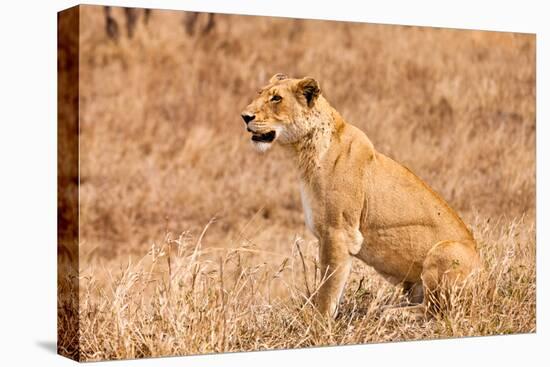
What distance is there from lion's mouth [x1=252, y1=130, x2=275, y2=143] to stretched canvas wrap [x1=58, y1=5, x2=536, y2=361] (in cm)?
3

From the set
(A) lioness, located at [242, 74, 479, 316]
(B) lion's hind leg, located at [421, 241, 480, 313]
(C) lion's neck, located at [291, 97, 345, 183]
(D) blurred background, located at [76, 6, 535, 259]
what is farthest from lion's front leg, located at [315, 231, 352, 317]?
(D) blurred background, located at [76, 6, 535, 259]

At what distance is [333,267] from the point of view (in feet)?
29.8

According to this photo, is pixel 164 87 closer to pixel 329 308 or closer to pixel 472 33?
pixel 472 33

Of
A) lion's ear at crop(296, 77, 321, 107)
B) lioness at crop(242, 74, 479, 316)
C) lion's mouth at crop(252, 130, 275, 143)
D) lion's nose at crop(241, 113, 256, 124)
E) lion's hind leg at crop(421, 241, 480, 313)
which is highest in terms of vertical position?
lion's ear at crop(296, 77, 321, 107)

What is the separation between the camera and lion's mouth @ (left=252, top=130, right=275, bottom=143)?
9031 millimetres

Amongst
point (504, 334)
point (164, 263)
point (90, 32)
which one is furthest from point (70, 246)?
point (504, 334)

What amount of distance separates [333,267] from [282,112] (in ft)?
3.79

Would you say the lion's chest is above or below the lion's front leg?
above

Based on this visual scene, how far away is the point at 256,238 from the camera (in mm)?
12453

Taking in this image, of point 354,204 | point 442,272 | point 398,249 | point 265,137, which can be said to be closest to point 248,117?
point 265,137

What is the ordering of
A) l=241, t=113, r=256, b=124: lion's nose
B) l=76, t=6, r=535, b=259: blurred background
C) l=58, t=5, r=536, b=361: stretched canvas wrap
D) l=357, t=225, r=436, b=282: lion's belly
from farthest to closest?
l=76, t=6, r=535, b=259: blurred background, l=357, t=225, r=436, b=282: lion's belly, l=241, t=113, r=256, b=124: lion's nose, l=58, t=5, r=536, b=361: stretched canvas wrap

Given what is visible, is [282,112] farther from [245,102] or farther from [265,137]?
[245,102]

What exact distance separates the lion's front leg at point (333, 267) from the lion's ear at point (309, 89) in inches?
37.7

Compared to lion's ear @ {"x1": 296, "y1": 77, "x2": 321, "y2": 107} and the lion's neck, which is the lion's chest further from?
lion's ear @ {"x1": 296, "y1": 77, "x2": 321, "y2": 107}
